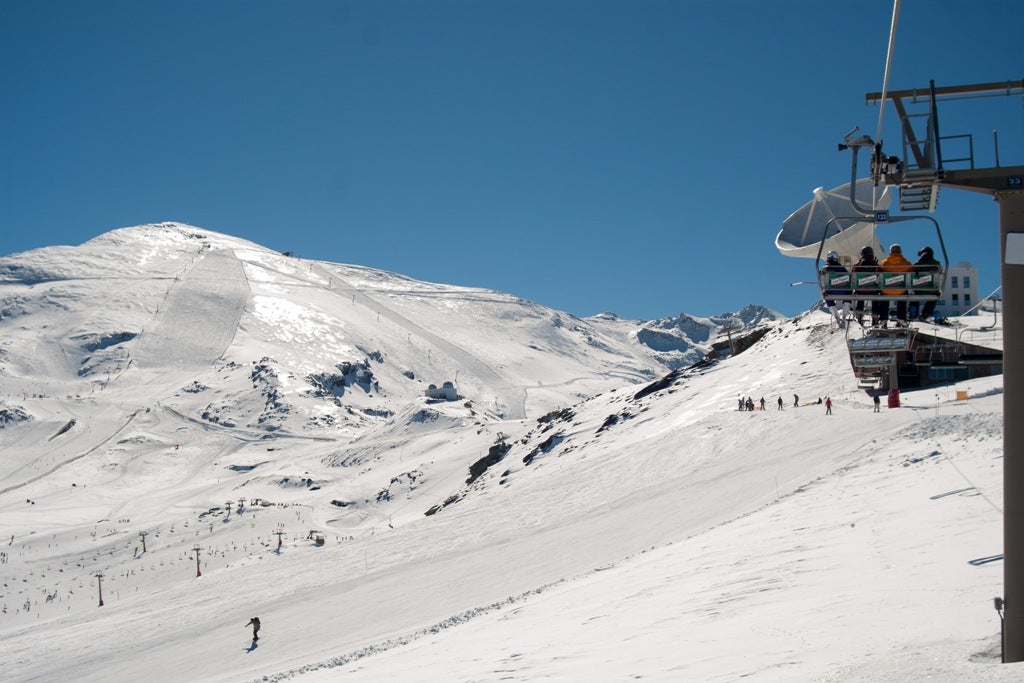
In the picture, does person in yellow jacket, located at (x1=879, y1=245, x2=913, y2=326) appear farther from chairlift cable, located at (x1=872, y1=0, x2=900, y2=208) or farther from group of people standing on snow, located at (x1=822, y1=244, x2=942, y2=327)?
chairlift cable, located at (x1=872, y1=0, x2=900, y2=208)

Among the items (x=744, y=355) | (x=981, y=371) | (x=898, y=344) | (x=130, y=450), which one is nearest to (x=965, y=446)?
(x=898, y=344)

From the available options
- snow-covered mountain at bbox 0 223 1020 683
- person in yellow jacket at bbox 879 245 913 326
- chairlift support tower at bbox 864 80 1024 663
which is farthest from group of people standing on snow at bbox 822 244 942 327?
chairlift support tower at bbox 864 80 1024 663

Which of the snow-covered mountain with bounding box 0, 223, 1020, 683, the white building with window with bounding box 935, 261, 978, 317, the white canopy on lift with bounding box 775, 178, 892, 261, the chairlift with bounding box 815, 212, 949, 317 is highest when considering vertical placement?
the white building with window with bounding box 935, 261, 978, 317

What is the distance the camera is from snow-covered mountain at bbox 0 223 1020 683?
476 inches

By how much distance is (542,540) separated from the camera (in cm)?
3061

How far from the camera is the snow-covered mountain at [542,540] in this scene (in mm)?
12086

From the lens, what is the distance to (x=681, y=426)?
44.2 m

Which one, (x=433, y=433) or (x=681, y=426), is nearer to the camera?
(x=681, y=426)

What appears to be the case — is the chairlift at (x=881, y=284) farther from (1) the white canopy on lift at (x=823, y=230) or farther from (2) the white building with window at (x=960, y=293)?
(2) the white building with window at (x=960, y=293)

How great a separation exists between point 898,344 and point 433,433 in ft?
220

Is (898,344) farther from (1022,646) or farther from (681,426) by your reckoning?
(681,426)

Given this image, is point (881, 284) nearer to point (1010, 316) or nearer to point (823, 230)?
point (823, 230)

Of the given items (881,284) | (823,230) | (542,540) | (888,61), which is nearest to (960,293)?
(542,540)

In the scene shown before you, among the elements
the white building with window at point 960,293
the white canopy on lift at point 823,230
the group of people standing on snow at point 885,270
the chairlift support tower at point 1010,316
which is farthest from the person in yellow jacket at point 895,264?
the white building with window at point 960,293
